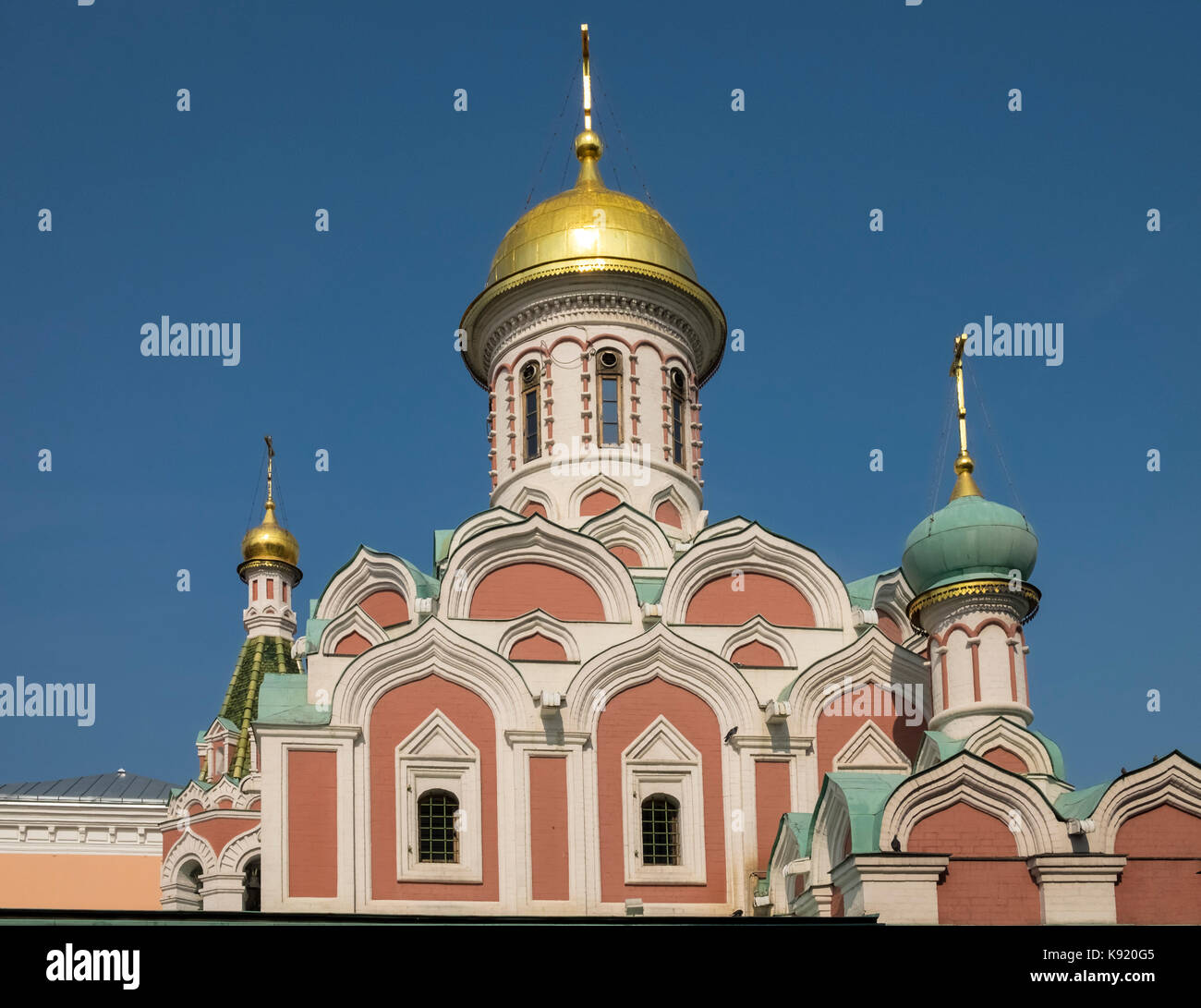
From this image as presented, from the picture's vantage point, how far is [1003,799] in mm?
15258

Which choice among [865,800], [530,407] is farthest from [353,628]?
[865,800]

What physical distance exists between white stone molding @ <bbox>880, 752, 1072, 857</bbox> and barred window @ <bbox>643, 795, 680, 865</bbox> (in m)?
3.51

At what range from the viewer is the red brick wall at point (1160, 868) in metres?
15.2

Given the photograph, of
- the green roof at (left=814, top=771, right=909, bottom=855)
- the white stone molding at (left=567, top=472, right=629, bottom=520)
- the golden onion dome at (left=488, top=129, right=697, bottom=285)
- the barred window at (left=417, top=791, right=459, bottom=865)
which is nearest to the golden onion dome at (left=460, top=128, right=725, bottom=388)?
the golden onion dome at (left=488, top=129, right=697, bottom=285)

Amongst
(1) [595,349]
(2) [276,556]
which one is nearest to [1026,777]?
(1) [595,349]

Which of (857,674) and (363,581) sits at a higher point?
(363,581)

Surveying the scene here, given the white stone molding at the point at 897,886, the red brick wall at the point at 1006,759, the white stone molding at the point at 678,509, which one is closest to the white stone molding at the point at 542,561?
the white stone molding at the point at 678,509

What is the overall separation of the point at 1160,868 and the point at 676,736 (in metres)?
5.01

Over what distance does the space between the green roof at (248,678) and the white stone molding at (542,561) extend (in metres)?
11.1

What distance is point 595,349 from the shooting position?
70.0 feet

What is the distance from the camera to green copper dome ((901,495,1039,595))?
57.4ft

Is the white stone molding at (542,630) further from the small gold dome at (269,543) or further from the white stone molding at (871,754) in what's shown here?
the small gold dome at (269,543)

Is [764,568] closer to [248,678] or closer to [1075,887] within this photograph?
[1075,887]

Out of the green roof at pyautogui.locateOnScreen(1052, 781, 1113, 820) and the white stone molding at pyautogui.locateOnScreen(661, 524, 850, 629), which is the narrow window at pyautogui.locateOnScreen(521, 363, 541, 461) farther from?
the green roof at pyautogui.locateOnScreen(1052, 781, 1113, 820)
